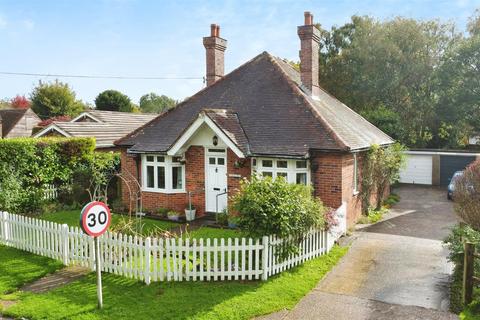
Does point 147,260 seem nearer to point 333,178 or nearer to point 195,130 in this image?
point 195,130

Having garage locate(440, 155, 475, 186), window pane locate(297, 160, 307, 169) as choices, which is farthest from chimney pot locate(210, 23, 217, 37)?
garage locate(440, 155, 475, 186)

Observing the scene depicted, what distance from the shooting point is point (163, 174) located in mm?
16484

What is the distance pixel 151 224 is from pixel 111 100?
39.9 m

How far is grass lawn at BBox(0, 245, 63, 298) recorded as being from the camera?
30.1 ft

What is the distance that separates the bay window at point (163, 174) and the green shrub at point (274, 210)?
6780mm

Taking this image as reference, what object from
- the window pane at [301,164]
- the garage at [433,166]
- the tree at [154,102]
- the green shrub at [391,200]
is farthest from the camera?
the tree at [154,102]

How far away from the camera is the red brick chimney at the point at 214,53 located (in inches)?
775

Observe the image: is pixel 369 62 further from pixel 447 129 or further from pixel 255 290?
pixel 255 290

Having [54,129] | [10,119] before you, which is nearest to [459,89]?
[54,129]

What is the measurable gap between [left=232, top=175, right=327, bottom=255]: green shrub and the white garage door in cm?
1805

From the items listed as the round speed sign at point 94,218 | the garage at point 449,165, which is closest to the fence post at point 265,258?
the round speed sign at point 94,218

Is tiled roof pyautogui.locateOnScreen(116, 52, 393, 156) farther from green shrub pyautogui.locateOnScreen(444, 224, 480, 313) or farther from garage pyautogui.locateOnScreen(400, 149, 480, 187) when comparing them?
garage pyautogui.locateOnScreen(400, 149, 480, 187)

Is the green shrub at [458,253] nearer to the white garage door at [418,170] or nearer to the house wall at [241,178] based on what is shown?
the house wall at [241,178]

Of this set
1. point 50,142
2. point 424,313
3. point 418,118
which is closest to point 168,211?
point 50,142
